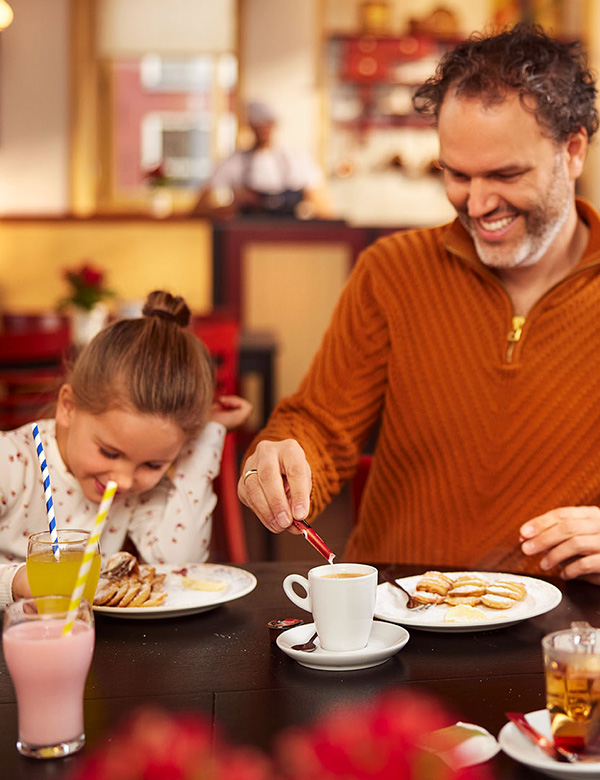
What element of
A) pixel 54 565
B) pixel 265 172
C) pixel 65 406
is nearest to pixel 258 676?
pixel 54 565

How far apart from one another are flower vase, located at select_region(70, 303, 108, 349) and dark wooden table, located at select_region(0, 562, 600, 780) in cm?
271

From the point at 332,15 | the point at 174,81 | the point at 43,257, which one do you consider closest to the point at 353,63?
the point at 332,15

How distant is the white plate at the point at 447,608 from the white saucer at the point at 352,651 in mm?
41

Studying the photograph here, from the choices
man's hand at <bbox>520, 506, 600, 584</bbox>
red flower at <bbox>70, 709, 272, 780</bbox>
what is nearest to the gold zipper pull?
man's hand at <bbox>520, 506, 600, 584</bbox>

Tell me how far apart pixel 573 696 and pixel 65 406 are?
1.07 m

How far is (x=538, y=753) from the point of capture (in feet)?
2.61

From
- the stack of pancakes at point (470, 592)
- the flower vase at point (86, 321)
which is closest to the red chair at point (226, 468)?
the flower vase at point (86, 321)

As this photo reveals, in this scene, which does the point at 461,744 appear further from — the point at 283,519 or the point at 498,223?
the point at 498,223

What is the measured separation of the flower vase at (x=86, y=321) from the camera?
151 inches

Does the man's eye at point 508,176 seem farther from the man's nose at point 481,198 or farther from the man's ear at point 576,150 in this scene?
the man's ear at point 576,150

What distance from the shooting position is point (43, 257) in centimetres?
632

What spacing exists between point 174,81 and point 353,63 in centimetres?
136

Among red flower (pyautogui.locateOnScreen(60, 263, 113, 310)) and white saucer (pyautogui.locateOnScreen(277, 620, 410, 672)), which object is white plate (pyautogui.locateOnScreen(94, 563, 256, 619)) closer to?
white saucer (pyautogui.locateOnScreen(277, 620, 410, 672))

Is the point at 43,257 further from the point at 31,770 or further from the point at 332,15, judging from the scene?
A: the point at 31,770
